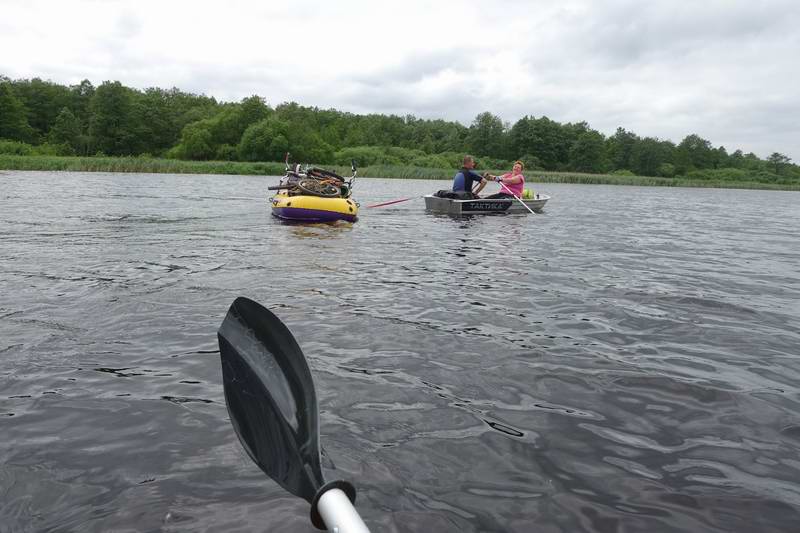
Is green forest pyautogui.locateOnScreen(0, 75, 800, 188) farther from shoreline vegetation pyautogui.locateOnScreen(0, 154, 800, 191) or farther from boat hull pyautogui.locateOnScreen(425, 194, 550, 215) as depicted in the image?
boat hull pyautogui.locateOnScreen(425, 194, 550, 215)

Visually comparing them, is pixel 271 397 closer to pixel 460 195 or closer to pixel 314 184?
pixel 314 184

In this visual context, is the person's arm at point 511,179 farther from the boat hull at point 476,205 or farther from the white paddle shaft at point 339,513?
the white paddle shaft at point 339,513

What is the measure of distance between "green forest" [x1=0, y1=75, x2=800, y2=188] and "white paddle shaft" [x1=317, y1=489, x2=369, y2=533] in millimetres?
66300

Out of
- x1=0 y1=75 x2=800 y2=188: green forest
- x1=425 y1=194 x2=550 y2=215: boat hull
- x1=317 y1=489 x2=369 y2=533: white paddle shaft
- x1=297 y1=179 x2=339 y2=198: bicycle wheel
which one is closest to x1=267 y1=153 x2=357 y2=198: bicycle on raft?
x1=297 y1=179 x2=339 y2=198: bicycle wheel

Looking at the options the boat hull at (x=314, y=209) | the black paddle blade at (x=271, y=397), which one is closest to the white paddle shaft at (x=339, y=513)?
the black paddle blade at (x=271, y=397)

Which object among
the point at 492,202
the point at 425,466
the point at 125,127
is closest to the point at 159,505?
the point at 425,466

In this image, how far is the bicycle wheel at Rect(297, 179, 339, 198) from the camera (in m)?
14.5

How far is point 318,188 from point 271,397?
12.8 m

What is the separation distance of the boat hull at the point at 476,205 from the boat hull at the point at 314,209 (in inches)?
181

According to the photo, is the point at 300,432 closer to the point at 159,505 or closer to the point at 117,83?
the point at 159,505

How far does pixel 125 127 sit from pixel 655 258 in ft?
318

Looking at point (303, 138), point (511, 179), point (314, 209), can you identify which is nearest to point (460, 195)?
point (511, 179)

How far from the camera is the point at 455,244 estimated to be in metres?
11.8

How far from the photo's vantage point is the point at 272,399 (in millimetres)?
2361
